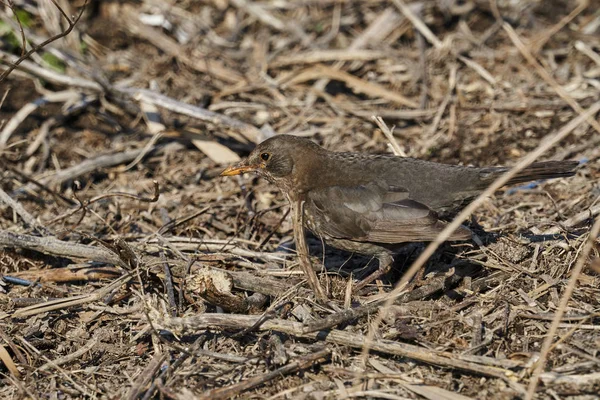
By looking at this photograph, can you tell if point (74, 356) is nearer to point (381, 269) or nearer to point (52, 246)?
point (52, 246)

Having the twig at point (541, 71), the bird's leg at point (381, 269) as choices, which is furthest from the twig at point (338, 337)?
the twig at point (541, 71)

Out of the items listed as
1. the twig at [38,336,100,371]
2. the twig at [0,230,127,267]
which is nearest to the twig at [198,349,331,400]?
the twig at [38,336,100,371]

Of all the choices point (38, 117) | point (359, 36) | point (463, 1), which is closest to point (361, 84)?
point (359, 36)

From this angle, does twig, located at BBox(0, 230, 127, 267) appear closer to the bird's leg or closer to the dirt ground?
the dirt ground

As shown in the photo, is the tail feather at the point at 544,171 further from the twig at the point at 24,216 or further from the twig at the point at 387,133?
the twig at the point at 24,216

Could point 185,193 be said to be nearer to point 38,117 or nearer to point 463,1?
point 38,117

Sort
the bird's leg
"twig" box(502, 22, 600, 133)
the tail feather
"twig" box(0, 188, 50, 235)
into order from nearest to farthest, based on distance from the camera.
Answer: the tail feather → the bird's leg → "twig" box(0, 188, 50, 235) → "twig" box(502, 22, 600, 133)

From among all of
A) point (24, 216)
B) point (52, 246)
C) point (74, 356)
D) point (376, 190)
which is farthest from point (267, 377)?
point (24, 216)
